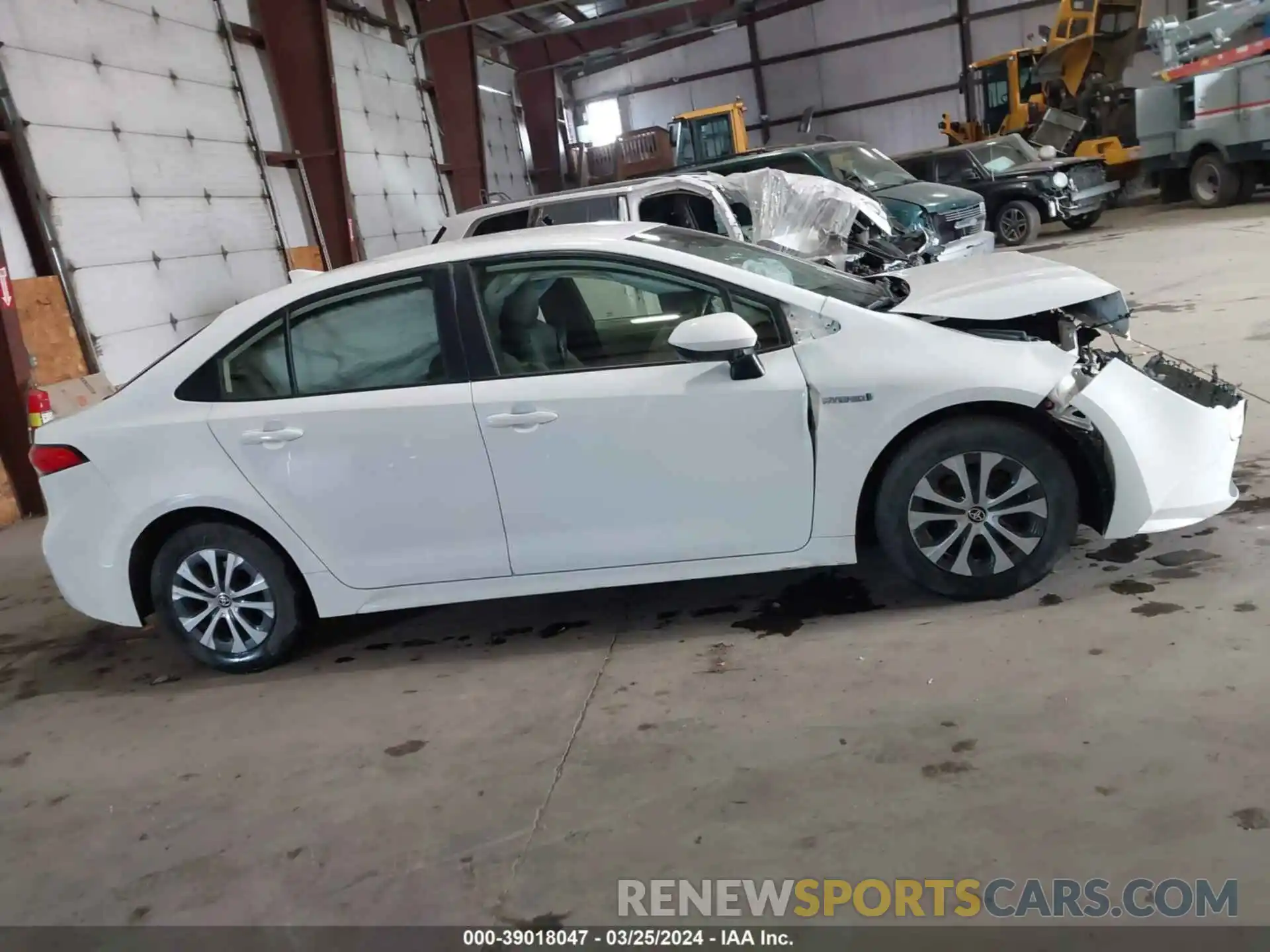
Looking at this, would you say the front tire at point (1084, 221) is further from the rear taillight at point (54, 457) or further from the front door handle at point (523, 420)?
the rear taillight at point (54, 457)

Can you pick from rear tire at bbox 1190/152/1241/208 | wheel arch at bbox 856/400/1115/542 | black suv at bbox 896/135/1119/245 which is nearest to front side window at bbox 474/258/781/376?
wheel arch at bbox 856/400/1115/542

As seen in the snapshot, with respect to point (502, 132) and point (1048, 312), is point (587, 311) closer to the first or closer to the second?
point (1048, 312)

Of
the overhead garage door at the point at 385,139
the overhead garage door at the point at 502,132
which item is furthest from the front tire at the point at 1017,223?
the overhead garage door at the point at 502,132

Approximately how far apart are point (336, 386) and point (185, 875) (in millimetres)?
1684

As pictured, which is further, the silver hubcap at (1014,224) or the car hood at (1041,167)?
the silver hubcap at (1014,224)

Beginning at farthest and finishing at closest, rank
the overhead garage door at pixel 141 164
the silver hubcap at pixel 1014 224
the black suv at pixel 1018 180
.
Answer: the silver hubcap at pixel 1014 224, the black suv at pixel 1018 180, the overhead garage door at pixel 141 164

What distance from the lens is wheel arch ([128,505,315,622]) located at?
12.2ft

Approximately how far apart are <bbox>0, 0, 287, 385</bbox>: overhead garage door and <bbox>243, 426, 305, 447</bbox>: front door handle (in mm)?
4902

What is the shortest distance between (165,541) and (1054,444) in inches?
130

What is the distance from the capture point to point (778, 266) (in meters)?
3.77

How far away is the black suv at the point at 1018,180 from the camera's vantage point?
1421 centimetres

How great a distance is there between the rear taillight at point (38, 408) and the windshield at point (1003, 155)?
510 inches

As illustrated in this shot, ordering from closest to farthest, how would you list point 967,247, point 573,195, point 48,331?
point 48,331, point 573,195, point 967,247

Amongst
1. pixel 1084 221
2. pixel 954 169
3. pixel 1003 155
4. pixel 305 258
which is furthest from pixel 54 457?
pixel 1084 221
